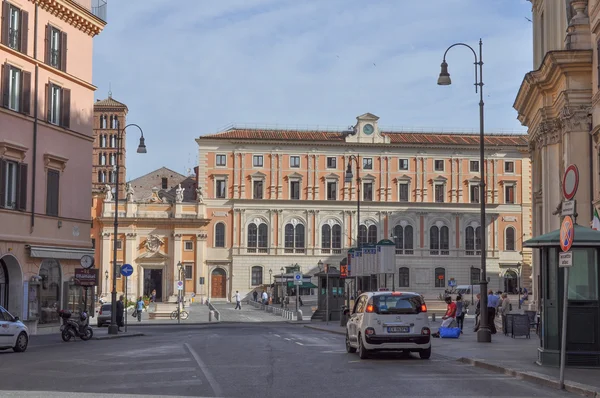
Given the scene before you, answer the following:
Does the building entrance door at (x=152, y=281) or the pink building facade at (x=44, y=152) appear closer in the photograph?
the pink building facade at (x=44, y=152)

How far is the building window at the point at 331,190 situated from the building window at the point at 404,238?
7.42 meters

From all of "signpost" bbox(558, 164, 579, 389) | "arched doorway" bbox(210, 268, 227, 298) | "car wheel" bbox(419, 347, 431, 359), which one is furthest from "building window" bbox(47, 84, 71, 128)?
"arched doorway" bbox(210, 268, 227, 298)

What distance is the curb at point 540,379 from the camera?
13906 millimetres

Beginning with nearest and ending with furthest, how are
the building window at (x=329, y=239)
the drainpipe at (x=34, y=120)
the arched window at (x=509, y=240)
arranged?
the drainpipe at (x=34, y=120) → the building window at (x=329, y=239) → the arched window at (x=509, y=240)

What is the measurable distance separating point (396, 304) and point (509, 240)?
263 ft

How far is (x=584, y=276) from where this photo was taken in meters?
18.2

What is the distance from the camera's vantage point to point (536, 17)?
1822 inches

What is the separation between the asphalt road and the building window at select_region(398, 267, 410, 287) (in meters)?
73.3

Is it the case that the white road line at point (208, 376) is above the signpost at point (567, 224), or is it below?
below

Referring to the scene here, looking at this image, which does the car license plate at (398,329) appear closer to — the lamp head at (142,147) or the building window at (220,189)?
the lamp head at (142,147)

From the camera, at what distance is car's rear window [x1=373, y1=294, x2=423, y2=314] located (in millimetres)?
21797

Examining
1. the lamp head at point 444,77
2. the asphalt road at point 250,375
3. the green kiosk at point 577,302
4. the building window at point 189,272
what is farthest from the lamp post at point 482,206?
the building window at point 189,272

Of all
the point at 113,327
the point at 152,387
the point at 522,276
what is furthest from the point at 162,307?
the point at 152,387

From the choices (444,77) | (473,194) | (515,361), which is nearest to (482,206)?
(444,77)
